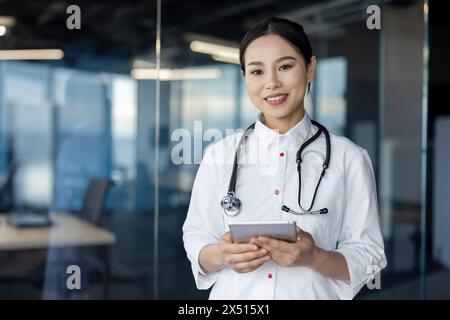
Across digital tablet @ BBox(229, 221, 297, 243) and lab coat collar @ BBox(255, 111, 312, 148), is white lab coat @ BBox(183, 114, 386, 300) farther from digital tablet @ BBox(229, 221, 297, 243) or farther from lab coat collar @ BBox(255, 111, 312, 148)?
digital tablet @ BBox(229, 221, 297, 243)

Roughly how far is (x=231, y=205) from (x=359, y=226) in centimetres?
35

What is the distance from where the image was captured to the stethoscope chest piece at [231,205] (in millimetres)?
1504

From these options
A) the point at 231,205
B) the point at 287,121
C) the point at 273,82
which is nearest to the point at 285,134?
the point at 287,121

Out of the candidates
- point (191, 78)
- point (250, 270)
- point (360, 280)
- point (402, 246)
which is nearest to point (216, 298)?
point (250, 270)

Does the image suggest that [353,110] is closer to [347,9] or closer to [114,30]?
[347,9]

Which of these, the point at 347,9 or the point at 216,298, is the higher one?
the point at 347,9

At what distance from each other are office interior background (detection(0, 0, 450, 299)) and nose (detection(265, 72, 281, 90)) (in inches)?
47.1

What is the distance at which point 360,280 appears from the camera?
1.47 metres

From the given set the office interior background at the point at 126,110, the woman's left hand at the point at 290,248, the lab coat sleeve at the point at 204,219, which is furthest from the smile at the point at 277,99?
the office interior background at the point at 126,110

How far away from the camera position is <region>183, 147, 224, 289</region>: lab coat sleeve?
154cm

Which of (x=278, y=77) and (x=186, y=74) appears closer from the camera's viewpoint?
(x=278, y=77)

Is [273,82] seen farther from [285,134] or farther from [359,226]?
[359,226]

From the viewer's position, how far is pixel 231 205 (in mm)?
1505

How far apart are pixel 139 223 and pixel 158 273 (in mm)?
310
